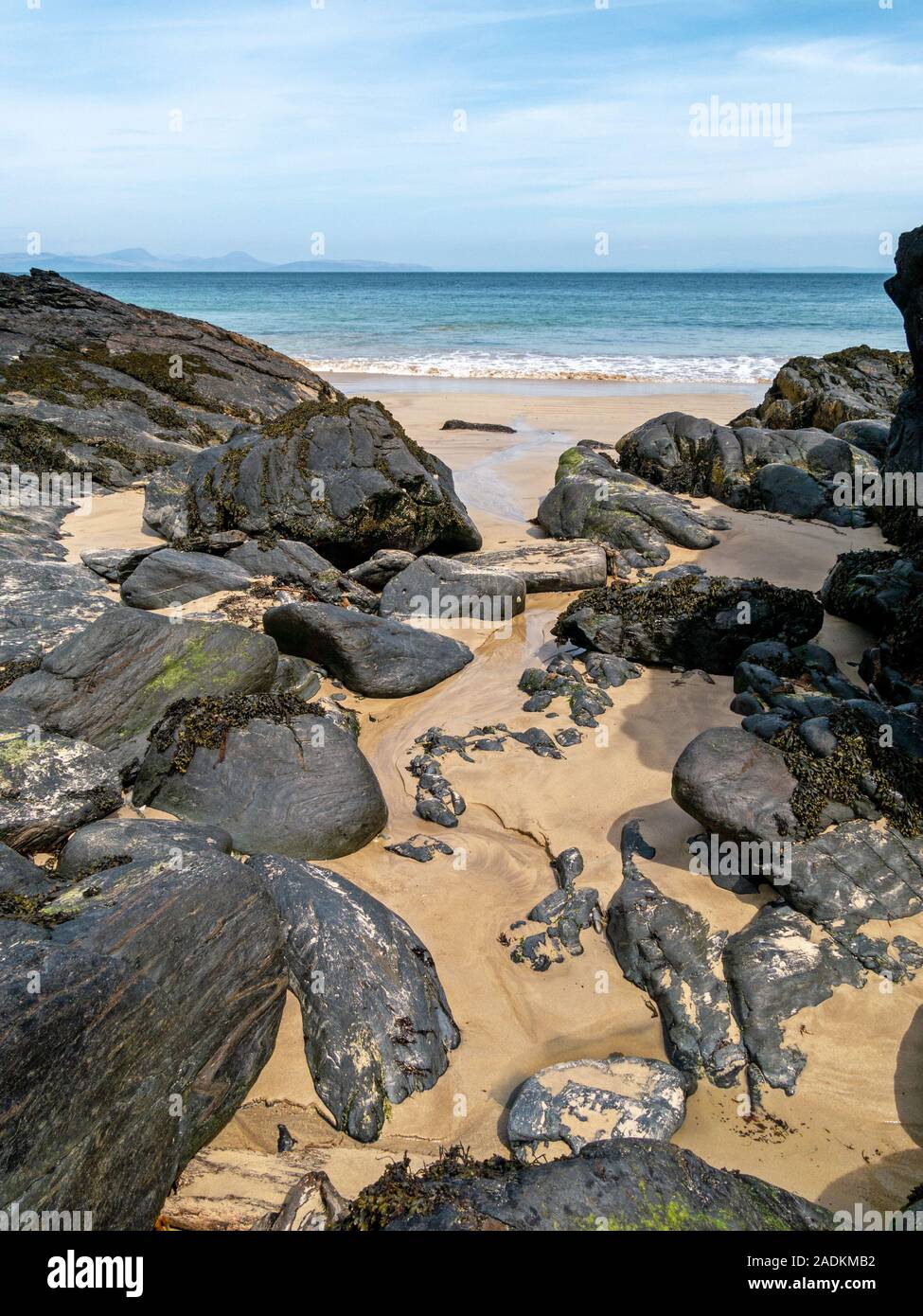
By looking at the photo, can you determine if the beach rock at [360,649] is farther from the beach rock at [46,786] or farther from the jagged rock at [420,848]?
the beach rock at [46,786]

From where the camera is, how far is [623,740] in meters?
7.81

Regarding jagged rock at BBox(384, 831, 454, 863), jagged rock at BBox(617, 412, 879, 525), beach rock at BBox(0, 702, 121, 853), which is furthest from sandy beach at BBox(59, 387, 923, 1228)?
jagged rock at BBox(617, 412, 879, 525)

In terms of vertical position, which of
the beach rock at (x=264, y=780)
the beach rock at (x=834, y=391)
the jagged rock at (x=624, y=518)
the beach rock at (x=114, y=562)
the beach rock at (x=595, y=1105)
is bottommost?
the beach rock at (x=595, y=1105)

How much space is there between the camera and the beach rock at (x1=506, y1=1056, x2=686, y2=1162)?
4188 mm

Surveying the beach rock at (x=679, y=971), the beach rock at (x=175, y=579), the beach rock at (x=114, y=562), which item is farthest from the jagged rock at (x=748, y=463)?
the beach rock at (x=679, y=971)

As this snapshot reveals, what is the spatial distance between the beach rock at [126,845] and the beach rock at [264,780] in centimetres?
61

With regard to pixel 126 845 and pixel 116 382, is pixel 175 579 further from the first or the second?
pixel 116 382

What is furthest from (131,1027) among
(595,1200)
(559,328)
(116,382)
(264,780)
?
(559,328)

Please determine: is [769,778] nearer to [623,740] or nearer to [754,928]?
[754,928]

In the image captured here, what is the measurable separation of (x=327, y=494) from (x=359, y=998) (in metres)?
8.52

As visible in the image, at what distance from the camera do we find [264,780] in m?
6.37

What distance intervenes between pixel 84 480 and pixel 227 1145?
13265 mm

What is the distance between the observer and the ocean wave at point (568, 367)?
33.7 metres

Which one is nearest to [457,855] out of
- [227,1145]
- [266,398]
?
[227,1145]
